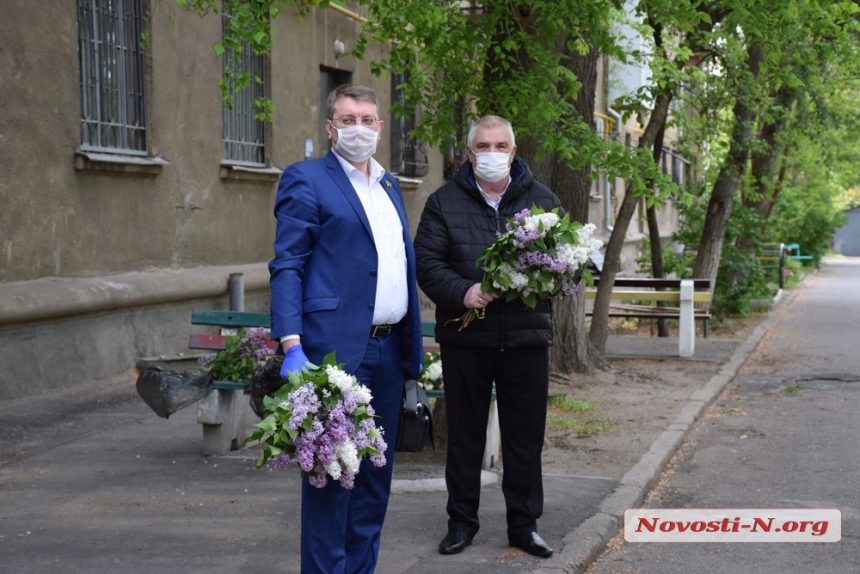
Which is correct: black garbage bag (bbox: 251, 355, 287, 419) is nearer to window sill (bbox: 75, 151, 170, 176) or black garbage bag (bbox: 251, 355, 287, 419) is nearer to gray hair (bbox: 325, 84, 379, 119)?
gray hair (bbox: 325, 84, 379, 119)

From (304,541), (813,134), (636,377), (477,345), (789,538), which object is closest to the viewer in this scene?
(304,541)

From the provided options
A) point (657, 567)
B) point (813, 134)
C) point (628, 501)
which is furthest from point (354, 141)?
point (813, 134)

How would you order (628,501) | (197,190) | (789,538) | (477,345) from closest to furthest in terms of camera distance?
(477,345) < (789,538) < (628,501) < (197,190)

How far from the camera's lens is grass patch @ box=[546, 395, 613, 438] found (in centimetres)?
924

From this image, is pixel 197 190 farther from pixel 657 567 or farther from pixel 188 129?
pixel 657 567

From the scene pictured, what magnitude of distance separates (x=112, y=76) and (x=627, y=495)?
Result: 23.6ft

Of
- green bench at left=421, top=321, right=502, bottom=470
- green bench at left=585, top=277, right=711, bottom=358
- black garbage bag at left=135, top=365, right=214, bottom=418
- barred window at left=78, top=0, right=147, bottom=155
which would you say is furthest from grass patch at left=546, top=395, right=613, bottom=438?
barred window at left=78, top=0, right=147, bottom=155

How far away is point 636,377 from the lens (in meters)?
12.5

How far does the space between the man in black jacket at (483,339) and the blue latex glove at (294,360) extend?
1.29 meters

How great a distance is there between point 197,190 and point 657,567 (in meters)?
8.88

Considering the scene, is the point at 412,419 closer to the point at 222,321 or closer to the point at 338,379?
the point at 338,379

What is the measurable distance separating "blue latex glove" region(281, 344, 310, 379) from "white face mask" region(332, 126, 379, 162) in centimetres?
76

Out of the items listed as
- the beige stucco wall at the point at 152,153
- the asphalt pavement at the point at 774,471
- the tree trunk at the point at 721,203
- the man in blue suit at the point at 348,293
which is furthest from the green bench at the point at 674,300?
the man in blue suit at the point at 348,293

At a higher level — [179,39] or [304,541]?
[179,39]
